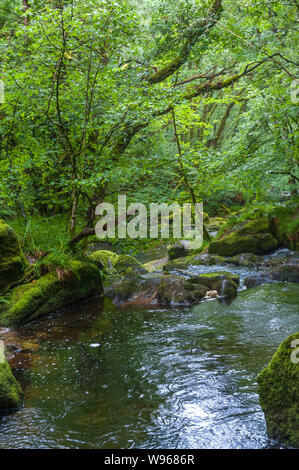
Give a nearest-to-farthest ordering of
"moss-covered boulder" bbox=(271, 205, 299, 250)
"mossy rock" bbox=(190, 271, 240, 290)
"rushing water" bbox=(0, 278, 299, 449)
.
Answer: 1. "rushing water" bbox=(0, 278, 299, 449)
2. "mossy rock" bbox=(190, 271, 240, 290)
3. "moss-covered boulder" bbox=(271, 205, 299, 250)

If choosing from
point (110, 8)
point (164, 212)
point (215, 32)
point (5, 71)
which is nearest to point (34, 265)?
point (164, 212)

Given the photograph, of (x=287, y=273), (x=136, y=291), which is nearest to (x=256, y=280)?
(x=287, y=273)

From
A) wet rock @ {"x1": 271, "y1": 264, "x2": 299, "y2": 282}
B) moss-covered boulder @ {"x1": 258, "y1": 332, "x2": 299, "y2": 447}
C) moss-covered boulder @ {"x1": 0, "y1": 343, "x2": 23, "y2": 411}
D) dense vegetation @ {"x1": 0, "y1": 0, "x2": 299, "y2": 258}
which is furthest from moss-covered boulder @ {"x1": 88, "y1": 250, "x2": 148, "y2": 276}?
moss-covered boulder @ {"x1": 258, "y1": 332, "x2": 299, "y2": 447}

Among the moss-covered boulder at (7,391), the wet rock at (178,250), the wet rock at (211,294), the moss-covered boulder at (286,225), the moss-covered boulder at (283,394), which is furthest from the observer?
the wet rock at (178,250)

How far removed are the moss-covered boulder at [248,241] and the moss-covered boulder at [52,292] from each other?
5.51 meters

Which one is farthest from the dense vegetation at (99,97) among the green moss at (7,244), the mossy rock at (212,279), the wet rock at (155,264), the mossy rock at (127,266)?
the wet rock at (155,264)

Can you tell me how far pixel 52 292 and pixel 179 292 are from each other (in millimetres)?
2798

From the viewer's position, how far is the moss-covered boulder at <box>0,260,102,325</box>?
6.93m

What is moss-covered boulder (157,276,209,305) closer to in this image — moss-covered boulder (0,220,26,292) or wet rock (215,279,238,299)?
wet rock (215,279,238,299)

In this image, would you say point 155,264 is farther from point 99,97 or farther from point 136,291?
point 99,97

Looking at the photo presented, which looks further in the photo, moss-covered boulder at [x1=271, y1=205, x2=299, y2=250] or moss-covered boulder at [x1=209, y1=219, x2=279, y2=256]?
moss-covered boulder at [x1=209, y1=219, x2=279, y2=256]

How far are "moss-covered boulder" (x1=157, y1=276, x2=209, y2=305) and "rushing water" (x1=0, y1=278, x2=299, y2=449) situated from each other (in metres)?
0.58

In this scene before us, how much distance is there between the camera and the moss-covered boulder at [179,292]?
8.25m

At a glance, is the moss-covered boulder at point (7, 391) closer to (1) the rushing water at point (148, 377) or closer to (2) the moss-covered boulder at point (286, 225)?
(1) the rushing water at point (148, 377)
